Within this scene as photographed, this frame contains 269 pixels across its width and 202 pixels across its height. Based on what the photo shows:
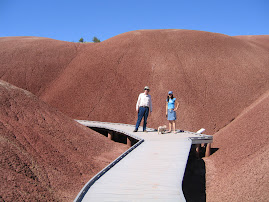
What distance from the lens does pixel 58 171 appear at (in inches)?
298

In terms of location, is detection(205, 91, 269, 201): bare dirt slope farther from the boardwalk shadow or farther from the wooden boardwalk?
the wooden boardwalk

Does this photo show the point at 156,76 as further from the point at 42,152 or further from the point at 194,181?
the point at 42,152

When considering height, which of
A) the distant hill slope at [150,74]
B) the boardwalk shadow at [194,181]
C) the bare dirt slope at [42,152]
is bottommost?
the boardwalk shadow at [194,181]

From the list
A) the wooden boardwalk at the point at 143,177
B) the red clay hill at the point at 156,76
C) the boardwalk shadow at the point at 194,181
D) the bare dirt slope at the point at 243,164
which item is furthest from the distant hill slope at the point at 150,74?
the wooden boardwalk at the point at 143,177

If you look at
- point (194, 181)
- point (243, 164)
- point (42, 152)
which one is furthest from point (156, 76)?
point (42, 152)

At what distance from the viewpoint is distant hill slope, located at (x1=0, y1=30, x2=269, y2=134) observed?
58.5 feet

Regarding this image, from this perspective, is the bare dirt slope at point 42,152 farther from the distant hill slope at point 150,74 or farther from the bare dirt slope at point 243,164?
the distant hill slope at point 150,74

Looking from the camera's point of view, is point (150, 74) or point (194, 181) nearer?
point (194, 181)

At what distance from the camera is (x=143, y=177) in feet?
19.4

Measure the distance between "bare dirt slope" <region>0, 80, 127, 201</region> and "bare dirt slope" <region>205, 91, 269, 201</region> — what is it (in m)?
3.73

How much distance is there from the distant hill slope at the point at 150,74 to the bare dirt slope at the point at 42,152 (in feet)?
22.4

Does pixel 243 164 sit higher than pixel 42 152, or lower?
lower

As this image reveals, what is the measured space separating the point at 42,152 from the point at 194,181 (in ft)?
17.0

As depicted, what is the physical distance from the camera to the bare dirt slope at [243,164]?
23.5 ft
